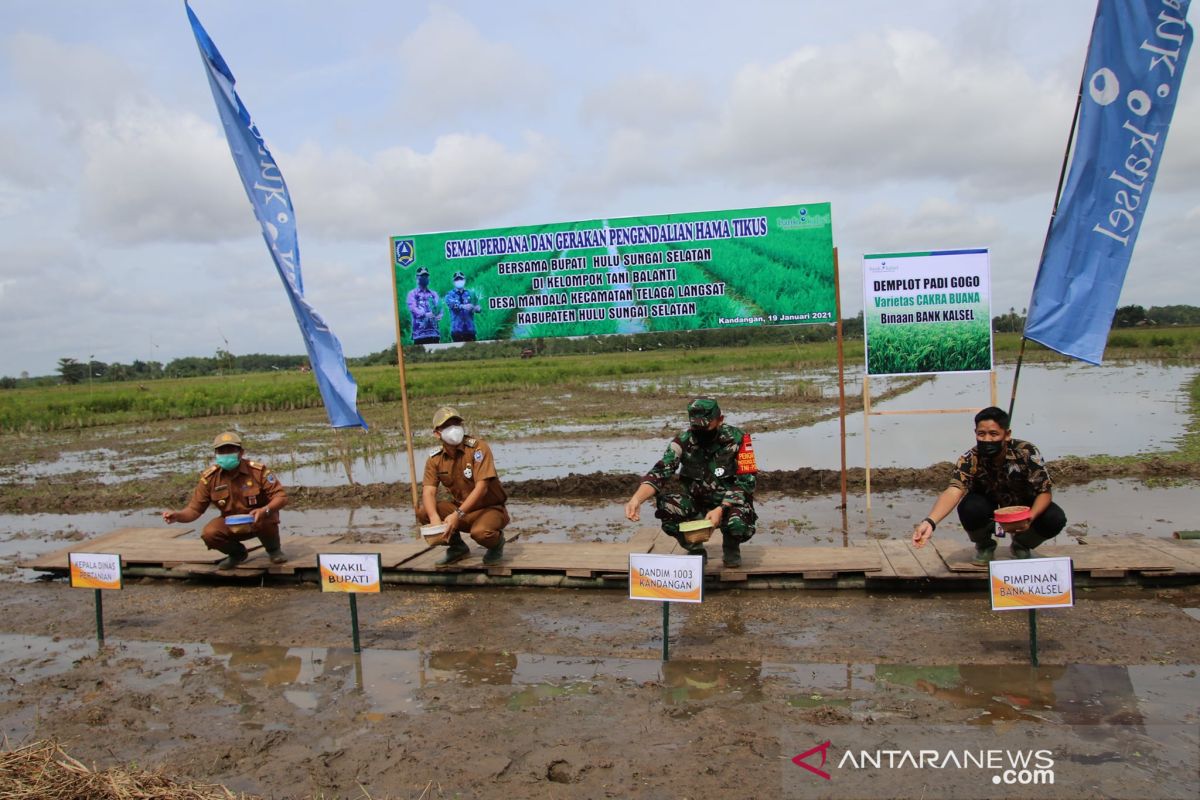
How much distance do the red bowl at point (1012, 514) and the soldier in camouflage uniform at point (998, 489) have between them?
62 millimetres

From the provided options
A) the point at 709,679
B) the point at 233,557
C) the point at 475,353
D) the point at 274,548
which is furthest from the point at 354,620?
the point at 475,353

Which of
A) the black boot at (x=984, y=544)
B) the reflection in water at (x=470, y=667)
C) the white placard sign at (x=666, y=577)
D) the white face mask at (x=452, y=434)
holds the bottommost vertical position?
the reflection in water at (x=470, y=667)

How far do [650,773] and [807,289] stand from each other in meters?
6.30

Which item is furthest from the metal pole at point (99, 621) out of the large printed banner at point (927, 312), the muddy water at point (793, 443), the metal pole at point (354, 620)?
the muddy water at point (793, 443)

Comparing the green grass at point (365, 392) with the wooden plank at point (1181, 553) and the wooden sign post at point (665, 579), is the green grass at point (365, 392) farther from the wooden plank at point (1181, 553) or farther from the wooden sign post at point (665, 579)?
the wooden sign post at point (665, 579)

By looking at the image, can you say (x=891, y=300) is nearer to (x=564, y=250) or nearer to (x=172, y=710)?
(x=564, y=250)

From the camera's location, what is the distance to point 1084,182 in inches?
274

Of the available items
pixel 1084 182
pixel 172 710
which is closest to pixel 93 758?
pixel 172 710

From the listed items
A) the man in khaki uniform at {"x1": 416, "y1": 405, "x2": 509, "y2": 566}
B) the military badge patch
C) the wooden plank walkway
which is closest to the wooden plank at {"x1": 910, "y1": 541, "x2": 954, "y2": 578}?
the wooden plank walkway

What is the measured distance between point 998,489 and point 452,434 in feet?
13.6

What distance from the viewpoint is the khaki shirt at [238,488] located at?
741 cm

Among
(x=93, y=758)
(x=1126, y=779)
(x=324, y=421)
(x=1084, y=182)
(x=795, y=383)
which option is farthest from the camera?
(x=795, y=383)

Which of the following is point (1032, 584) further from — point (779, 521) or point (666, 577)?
point (779, 521)

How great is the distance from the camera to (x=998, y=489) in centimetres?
606
